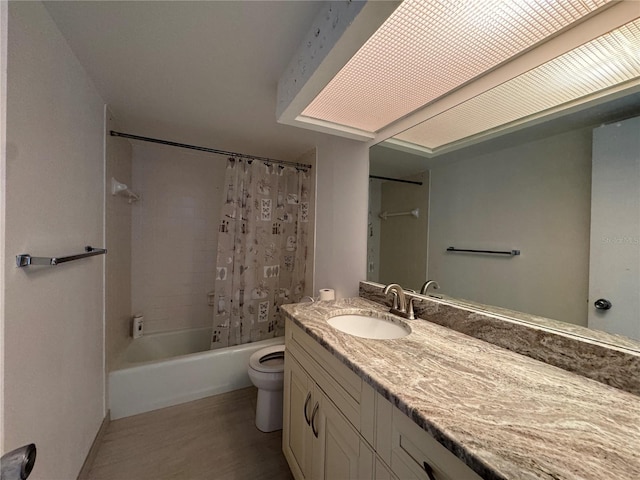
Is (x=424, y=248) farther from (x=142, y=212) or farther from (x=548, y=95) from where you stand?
(x=142, y=212)

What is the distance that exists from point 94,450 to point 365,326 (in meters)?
1.68

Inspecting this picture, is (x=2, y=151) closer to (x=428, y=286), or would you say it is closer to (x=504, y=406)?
(x=504, y=406)

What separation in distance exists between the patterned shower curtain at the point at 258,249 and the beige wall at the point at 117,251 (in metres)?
0.68

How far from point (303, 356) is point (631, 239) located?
1.21 meters

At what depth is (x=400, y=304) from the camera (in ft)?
4.17

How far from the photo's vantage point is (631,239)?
712 mm

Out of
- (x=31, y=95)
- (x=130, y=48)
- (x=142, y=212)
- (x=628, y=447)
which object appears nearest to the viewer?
(x=628, y=447)

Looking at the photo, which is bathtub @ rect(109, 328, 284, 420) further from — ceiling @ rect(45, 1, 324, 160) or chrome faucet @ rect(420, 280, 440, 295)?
ceiling @ rect(45, 1, 324, 160)

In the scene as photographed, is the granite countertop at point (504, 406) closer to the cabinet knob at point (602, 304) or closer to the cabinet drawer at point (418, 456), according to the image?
the cabinet drawer at point (418, 456)

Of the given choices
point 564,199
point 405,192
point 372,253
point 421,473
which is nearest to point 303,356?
point 421,473

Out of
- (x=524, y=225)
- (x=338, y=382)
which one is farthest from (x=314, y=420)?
(x=524, y=225)

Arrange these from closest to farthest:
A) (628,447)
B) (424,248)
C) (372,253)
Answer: (628,447) → (424,248) → (372,253)

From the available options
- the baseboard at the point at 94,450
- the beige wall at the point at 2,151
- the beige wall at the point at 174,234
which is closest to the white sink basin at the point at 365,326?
the beige wall at the point at 2,151

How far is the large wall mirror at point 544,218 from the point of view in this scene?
73 cm
